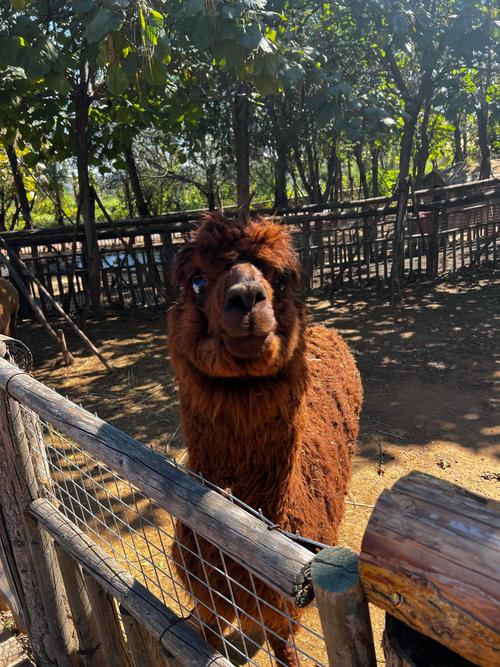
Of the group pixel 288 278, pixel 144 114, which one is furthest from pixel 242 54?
pixel 144 114

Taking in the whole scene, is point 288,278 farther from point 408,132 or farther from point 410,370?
point 408,132

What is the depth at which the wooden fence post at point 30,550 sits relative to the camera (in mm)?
2215

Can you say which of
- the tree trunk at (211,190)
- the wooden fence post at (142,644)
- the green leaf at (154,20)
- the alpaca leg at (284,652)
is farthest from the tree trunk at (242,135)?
the wooden fence post at (142,644)

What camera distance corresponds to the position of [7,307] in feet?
24.4

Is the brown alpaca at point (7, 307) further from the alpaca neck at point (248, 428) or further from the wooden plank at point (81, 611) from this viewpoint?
the alpaca neck at point (248, 428)

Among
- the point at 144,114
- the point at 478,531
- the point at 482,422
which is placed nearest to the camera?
the point at 478,531

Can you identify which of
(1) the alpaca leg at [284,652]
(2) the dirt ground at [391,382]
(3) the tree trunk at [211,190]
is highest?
(3) the tree trunk at [211,190]

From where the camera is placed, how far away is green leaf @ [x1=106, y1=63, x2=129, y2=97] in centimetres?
374

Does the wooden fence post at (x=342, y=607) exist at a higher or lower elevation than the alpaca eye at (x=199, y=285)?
lower

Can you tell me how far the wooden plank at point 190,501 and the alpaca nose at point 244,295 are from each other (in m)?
0.57

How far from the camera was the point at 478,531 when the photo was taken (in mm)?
708

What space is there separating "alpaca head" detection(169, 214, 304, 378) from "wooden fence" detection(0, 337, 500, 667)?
45cm

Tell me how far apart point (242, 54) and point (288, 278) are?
9.36ft

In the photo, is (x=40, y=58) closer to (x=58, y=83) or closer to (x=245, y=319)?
(x=58, y=83)
